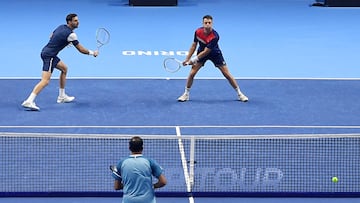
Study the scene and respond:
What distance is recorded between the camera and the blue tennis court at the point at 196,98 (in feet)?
42.1

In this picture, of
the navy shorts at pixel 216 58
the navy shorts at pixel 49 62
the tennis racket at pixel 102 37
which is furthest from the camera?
the tennis racket at pixel 102 37

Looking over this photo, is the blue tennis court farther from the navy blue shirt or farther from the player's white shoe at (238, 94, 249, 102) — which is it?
the navy blue shirt

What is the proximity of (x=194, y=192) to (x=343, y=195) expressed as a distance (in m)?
2.26

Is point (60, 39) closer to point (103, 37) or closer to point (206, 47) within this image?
point (103, 37)

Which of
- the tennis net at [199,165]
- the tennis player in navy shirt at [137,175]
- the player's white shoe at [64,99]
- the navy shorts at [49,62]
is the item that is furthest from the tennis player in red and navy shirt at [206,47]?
the tennis player in navy shirt at [137,175]

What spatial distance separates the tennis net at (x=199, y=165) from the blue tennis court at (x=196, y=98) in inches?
1.3

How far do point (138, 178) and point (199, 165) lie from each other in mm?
3774

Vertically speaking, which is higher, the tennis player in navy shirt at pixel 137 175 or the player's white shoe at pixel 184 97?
the tennis player in navy shirt at pixel 137 175

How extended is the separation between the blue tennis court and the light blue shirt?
7.89ft

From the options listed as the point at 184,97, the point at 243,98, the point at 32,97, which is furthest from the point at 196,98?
the point at 32,97

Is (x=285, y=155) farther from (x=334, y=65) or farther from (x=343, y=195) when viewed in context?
(x=334, y=65)

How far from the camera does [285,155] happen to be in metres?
13.8

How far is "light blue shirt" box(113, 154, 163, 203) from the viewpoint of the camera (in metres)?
9.59

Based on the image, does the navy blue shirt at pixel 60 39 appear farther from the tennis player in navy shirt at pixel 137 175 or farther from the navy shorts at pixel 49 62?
the tennis player in navy shirt at pixel 137 175
